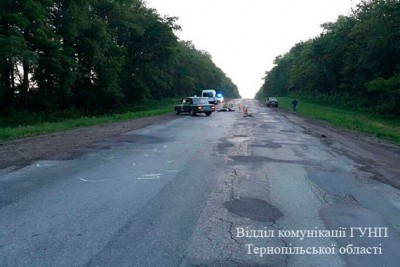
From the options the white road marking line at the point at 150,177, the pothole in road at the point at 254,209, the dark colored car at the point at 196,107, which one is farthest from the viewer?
the dark colored car at the point at 196,107

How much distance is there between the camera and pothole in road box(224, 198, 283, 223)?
5758 mm

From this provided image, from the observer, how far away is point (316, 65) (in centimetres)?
8075

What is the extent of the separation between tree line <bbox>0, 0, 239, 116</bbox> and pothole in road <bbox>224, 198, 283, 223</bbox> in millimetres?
22752

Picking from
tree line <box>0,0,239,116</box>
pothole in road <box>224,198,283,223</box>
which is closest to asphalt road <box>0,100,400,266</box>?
pothole in road <box>224,198,283,223</box>

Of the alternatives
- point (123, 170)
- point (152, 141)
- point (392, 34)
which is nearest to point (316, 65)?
point (392, 34)

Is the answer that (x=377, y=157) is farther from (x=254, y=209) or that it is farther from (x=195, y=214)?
(x=195, y=214)

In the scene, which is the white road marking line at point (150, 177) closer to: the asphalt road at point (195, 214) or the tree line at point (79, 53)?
the asphalt road at point (195, 214)

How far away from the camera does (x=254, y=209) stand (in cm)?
616

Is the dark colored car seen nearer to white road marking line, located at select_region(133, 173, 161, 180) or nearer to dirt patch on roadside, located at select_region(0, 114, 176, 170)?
dirt patch on roadside, located at select_region(0, 114, 176, 170)

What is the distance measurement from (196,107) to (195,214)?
2798 centimetres

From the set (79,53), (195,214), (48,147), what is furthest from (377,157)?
(79,53)

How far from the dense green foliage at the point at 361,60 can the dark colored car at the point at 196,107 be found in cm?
1679

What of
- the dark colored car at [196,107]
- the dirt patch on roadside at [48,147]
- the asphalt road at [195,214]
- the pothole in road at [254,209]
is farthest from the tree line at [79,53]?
the pothole in road at [254,209]

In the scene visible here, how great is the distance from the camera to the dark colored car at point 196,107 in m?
33.3
